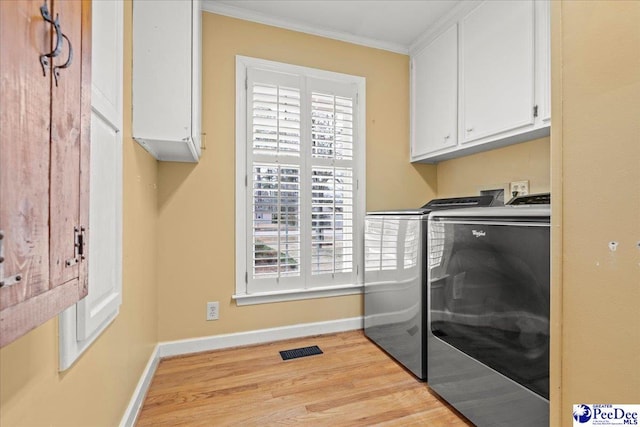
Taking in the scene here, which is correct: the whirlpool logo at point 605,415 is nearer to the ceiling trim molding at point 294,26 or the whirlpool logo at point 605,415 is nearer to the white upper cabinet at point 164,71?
the white upper cabinet at point 164,71

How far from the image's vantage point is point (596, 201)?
0.69m

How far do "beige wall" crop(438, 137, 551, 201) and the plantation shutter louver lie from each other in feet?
2.93

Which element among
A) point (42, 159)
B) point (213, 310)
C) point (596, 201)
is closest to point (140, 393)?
point (213, 310)

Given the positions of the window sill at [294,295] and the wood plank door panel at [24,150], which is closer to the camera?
the wood plank door panel at [24,150]

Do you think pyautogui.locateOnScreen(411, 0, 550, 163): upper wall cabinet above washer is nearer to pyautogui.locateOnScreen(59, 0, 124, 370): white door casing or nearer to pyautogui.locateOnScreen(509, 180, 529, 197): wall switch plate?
pyautogui.locateOnScreen(509, 180, 529, 197): wall switch plate

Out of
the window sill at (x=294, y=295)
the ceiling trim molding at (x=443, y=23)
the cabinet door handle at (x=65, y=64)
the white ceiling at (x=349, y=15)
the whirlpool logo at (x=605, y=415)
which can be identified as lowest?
the window sill at (x=294, y=295)

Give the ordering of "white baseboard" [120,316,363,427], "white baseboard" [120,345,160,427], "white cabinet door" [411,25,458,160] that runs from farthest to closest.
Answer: "white cabinet door" [411,25,458,160]
"white baseboard" [120,316,363,427]
"white baseboard" [120,345,160,427]

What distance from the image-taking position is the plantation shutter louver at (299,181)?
2238mm

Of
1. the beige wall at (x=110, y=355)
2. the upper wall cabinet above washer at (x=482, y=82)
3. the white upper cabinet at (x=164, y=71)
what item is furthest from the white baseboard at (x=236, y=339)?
the upper wall cabinet above washer at (x=482, y=82)

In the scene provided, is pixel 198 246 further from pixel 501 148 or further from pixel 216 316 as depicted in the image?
pixel 501 148

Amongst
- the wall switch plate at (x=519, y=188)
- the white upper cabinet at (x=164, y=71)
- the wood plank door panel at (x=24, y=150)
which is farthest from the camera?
the wall switch plate at (x=519, y=188)

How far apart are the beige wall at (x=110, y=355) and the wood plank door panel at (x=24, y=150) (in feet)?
1.02

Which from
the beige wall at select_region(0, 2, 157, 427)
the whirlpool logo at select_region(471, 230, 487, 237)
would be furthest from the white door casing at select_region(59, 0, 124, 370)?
the whirlpool logo at select_region(471, 230, 487, 237)

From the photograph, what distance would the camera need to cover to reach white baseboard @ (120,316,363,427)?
1.82 metres
